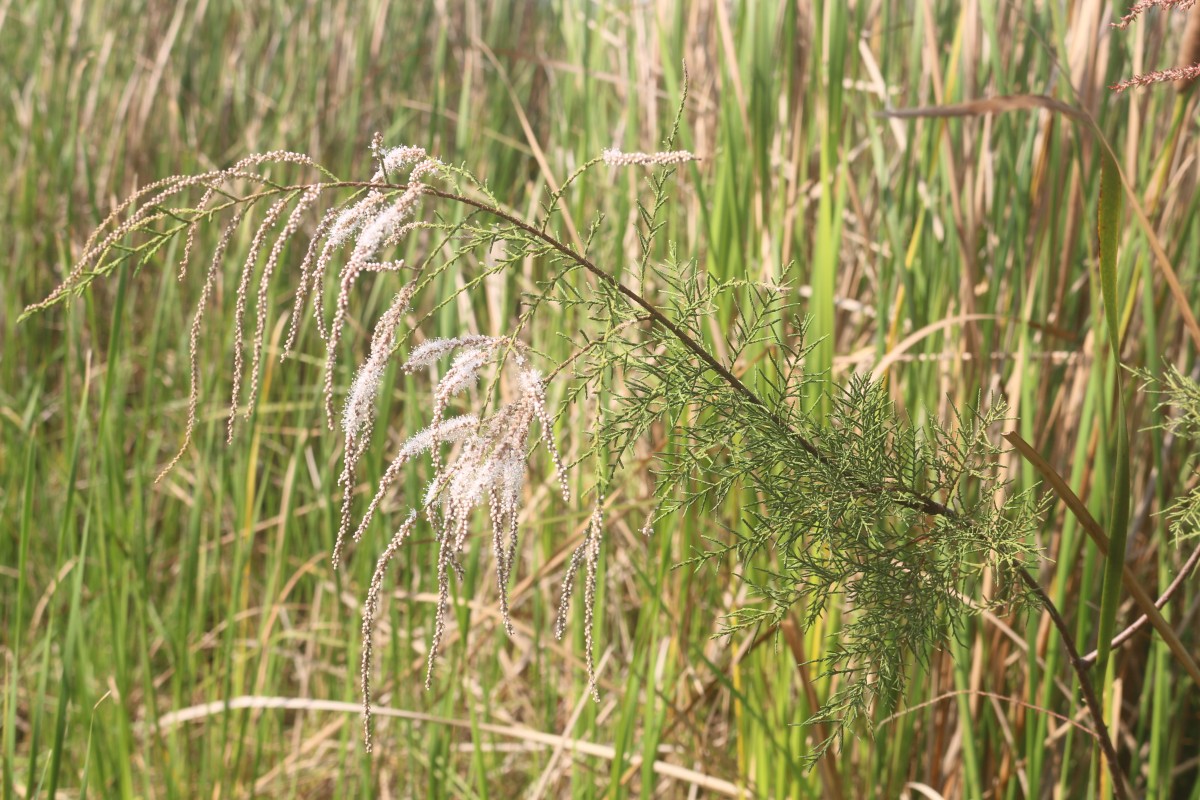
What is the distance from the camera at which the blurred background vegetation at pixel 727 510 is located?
3.53 feet

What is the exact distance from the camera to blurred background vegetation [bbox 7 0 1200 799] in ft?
3.53

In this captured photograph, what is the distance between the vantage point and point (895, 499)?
60 centimetres

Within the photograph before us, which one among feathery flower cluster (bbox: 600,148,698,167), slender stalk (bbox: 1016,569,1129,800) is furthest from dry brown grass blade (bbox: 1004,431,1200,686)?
feathery flower cluster (bbox: 600,148,698,167)

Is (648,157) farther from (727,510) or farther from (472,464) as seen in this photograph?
(727,510)

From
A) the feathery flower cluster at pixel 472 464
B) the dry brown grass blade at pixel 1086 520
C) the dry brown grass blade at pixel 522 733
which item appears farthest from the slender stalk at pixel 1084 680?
the dry brown grass blade at pixel 522 733

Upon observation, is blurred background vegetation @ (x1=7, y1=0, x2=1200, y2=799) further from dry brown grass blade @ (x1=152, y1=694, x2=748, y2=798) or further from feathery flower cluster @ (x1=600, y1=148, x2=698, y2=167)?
feathery flower cluster @ (x1=600, y1=148, x2=698, y2=167)

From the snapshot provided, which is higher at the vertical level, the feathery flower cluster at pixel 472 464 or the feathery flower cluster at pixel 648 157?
the feathery flower cluster at pixel 648 157

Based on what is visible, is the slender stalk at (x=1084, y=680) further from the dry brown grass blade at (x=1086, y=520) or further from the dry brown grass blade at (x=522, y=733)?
the dry brown grass blade at (x=522, y=733)

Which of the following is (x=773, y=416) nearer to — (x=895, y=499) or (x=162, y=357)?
(x=895, y=499)

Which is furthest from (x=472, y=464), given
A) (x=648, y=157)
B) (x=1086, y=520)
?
(x=1086, y=520)

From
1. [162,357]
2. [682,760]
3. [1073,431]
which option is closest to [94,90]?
[162,357]

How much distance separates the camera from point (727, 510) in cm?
125

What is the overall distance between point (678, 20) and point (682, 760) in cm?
98

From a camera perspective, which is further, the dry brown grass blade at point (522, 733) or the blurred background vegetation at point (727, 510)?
the dry brown grass blade at point (522, 733)
